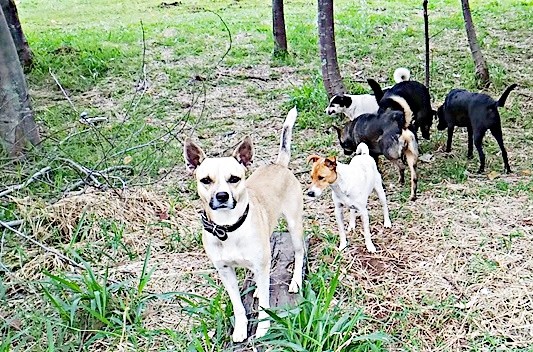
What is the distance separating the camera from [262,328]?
274cm

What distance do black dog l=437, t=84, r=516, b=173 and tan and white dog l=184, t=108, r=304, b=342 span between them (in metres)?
2.44

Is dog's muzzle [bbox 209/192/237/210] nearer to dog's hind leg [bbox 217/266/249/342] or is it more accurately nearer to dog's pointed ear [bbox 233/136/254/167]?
dog's pointed ear [bbox 233/136/254/167]

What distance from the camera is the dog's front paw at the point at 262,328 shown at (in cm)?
272

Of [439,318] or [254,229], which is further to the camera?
[439,318]

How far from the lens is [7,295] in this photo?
3393 millimetres

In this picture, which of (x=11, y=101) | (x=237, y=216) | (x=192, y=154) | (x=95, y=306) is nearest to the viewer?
(x=237, y=216)

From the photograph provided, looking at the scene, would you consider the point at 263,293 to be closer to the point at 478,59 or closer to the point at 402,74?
the point at 402,74

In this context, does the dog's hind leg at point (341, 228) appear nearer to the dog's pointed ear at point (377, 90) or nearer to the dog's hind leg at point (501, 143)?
the dog's hind leg at point (501, 143)

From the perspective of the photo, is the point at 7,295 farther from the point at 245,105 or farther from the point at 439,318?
the point at 245,105

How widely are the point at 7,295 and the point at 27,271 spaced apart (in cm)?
20

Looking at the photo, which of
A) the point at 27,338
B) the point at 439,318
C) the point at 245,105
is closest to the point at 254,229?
the point at 439,318

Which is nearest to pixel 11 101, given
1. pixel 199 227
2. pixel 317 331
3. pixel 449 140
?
pixel 199 227

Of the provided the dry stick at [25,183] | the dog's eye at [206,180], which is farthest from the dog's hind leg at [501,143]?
the dry stick at [25,183]

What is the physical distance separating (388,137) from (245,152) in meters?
2.27
